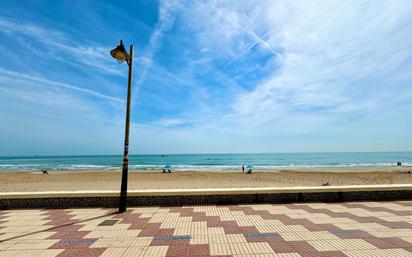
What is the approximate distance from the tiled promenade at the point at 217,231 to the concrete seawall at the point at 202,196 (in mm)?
372

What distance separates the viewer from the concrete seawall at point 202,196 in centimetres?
704

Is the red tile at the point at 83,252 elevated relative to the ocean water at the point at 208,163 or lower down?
elevated

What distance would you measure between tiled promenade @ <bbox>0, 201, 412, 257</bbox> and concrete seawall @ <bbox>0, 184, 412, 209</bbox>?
1.22ft

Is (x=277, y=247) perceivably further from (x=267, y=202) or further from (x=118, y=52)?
(x=118, y=52)

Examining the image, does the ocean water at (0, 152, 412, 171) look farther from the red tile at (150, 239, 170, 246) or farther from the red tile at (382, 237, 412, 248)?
the red tile at (382, 237, 412, 248)

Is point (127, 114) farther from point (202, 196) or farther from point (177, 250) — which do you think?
point (177, 250)

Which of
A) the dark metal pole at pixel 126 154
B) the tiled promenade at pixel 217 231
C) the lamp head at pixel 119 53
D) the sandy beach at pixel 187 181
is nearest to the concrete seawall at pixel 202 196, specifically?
the tiled promenade at pixel 217 231

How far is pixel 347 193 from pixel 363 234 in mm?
3137

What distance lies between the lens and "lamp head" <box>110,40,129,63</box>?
6.29 metres

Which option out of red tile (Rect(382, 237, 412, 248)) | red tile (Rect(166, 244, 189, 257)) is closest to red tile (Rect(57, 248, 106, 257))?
red tile (Rect(166, 244, 189, 257))

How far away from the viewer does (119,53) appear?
20.7 feet

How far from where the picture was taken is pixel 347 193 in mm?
7289

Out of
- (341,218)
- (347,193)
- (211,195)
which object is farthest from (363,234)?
(211,195)

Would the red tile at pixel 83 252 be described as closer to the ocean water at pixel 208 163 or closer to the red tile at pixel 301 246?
the red tile at pixel 301 246
